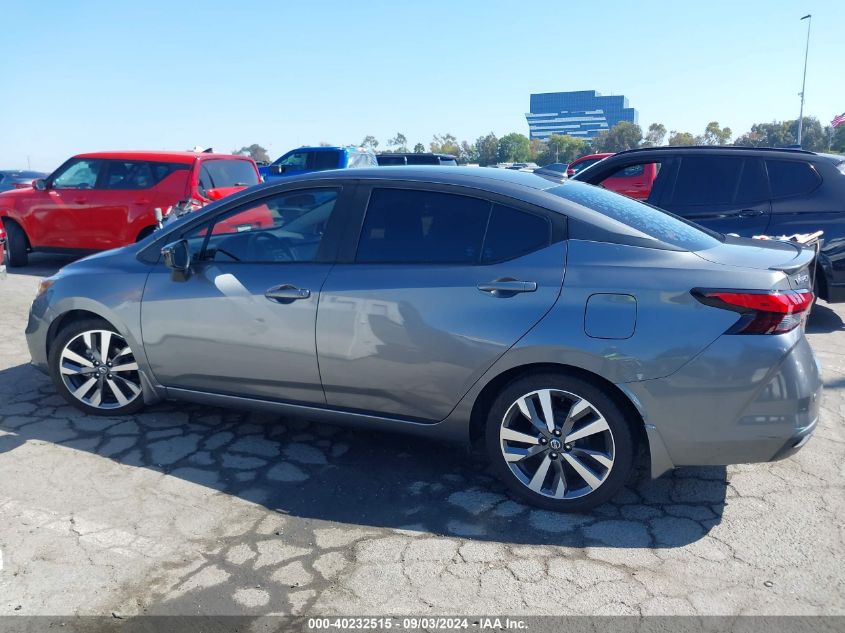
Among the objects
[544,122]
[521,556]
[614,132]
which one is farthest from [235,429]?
[544,122]

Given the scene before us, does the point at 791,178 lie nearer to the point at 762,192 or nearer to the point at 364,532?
the point at 762,192

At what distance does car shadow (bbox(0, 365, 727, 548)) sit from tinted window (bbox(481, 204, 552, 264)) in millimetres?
1201

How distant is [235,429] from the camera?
14.6 feet

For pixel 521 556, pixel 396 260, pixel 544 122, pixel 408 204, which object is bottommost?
pixel 521 556

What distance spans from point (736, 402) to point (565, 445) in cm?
77

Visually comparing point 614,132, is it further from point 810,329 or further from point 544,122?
point 544,122

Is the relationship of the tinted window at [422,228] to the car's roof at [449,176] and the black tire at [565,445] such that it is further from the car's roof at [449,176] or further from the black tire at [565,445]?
the black tire at [565,445]

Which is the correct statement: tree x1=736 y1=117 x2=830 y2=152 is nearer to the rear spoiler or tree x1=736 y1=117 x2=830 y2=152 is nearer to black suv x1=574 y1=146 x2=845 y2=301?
black suv x1=574 y1=146 x2=845 y2=301

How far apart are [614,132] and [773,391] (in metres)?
80.7

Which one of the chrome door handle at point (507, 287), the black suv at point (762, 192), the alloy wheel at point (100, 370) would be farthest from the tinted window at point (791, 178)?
the alloy wheel at point (100, 370)

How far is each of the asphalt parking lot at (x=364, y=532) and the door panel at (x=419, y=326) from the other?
0.49 metres

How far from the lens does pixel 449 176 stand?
12.4 feet

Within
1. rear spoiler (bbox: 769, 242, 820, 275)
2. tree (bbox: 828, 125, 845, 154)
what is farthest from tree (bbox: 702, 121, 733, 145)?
rear spoiler (bbox: 769, 242, 820, 275)

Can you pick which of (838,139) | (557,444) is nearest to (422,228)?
(557,444)
